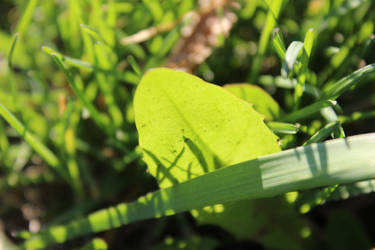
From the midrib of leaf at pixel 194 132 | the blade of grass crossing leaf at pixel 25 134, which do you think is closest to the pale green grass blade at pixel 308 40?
the midrib of leaf at pixel 194 132

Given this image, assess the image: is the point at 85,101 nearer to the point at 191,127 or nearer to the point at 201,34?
the point at 191,127

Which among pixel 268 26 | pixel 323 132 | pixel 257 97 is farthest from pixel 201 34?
pixel 323 132

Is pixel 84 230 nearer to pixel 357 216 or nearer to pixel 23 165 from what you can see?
pixel 23 165

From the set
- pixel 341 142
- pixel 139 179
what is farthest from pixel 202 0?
pixel 341 142

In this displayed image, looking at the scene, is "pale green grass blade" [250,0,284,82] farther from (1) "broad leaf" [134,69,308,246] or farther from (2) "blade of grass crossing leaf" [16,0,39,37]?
(2) "blade of grass crossing leaf" [16,0,39,37]

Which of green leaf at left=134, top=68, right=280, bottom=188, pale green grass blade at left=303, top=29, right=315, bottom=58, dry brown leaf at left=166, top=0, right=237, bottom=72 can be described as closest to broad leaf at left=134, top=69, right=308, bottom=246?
green leaf at left=134, top=68, right=280, bottom=188

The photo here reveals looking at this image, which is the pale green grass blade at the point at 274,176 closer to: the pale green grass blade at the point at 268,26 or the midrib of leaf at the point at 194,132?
the midrib of leaf at the point at 194,132
